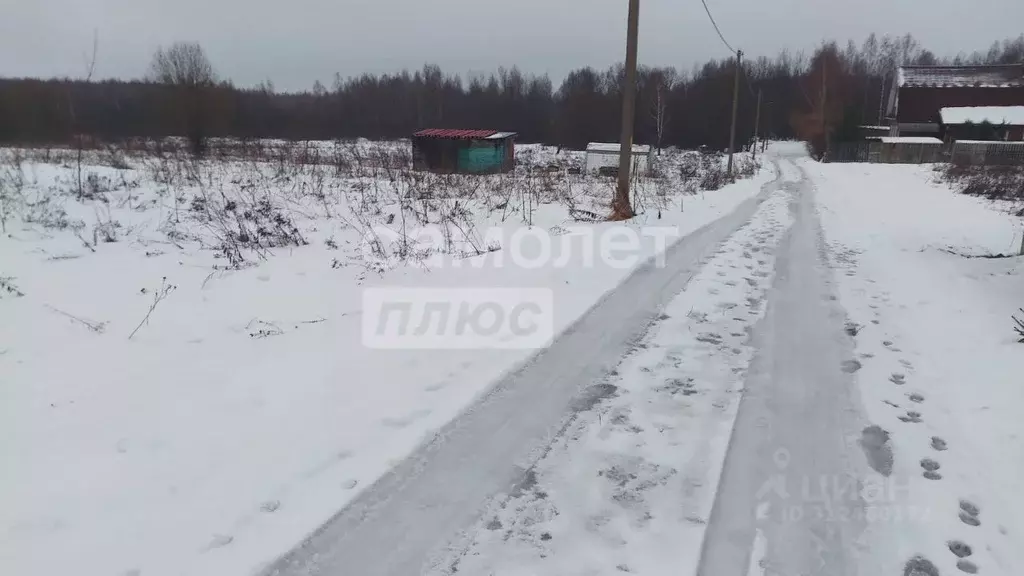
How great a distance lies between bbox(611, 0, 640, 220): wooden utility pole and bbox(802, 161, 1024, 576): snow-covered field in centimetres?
349

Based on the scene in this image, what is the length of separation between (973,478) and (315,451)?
10.3ft

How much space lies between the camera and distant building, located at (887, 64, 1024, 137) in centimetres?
4247

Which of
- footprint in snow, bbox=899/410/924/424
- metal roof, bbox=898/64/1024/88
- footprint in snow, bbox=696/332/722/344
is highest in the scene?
metal roof, bbox=898/64/1024/88

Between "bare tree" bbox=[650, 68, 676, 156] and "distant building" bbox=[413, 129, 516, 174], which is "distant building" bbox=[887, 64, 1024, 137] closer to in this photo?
"bare tree" bbox=[650, 68, 676, 156]

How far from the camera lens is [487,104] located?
70125 millimetres

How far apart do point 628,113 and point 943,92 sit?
1854 inches

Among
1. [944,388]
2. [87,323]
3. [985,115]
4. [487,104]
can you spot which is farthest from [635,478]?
[487,104]

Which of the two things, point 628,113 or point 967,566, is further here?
point 628,113

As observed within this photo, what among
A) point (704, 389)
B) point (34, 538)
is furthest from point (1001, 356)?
point (34, 538)

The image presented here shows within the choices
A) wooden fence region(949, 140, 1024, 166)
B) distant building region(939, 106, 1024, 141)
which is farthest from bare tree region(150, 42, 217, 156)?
distant building region(939, 106, 1024, 141)

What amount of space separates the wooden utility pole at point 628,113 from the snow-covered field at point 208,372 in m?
1.95

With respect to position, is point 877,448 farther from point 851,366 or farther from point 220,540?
point 220,540

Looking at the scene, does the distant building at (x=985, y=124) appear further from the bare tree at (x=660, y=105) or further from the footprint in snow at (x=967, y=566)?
the footprint in snow at (x=967, y=566)

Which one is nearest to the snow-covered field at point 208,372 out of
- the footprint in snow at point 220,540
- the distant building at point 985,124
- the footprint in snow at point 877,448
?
the footprint in snow at point 220,540
